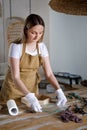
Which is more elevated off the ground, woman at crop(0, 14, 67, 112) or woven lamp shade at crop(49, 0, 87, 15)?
woven lamp shade at crop(49, 0, 87, 15)

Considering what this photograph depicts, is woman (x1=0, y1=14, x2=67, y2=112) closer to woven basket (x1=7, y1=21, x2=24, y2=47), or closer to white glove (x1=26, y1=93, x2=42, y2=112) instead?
white glove (x1=26, y1=93, x2=42, y2=112)

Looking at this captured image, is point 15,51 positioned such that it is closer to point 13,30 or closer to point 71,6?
point 71,6

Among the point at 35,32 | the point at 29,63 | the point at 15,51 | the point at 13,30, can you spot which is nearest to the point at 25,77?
the point at 29,63

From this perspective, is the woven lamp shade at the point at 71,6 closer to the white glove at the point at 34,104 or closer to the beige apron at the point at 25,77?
the beige apron at the point at 25,77

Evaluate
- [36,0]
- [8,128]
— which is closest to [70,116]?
[8,128]

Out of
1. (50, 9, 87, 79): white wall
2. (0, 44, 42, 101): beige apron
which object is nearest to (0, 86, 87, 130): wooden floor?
(0, 44, 42, 101): beige apron

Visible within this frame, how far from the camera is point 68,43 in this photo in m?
3.75

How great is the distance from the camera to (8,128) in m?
1.18

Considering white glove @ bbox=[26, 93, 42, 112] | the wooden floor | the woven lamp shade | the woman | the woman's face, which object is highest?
the woven lamp shade

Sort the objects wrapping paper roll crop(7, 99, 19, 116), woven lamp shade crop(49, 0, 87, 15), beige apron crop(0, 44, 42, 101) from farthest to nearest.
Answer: beige apron crop(0, 44, 42, 101) → woven lamp shade crop(49, 0, 87, 15) → wrapping paper roll crop(7, 99, 19, 116)

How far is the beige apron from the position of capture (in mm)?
1804

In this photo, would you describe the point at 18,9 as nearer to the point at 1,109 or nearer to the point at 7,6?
the point at 7,6

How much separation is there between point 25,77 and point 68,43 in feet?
6.56

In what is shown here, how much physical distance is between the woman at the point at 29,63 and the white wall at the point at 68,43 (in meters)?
1.72
